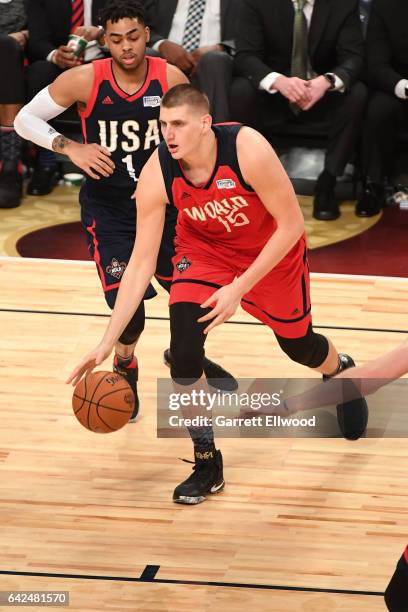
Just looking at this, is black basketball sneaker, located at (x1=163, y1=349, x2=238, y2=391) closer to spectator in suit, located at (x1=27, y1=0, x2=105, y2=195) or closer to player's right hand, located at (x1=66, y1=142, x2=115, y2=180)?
player's right hand, located at (x1=66, y1=142, x2=115, y2=180)

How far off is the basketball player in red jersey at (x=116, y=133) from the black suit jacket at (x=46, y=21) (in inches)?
135

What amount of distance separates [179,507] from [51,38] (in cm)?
509

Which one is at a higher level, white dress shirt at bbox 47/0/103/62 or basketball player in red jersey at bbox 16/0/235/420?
basketball player in red jersey at bbox 16/0/235/420

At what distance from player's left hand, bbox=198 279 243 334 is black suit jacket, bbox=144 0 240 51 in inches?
176

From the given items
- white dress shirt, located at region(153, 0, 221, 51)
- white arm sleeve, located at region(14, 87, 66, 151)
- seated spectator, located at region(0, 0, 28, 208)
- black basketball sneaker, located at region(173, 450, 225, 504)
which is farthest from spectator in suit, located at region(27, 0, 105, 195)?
black basketball sneaker, located at region(173, 450, 225, 504)

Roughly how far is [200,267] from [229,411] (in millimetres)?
1024

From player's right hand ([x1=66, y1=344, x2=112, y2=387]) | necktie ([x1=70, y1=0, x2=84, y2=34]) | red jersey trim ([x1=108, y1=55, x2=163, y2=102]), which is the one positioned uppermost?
red jersey trim ([x1=108, y1=55, x2=163, y2=102])

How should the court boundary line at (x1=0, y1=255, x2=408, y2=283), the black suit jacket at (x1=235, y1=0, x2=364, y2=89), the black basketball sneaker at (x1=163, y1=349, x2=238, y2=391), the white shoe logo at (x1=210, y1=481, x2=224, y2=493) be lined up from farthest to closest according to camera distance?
the black suit jacket at (x1=235, y1=0, x2=364, y2=89) → the court boundary line at (x1=0, y1=255, x2=408, y2=283) → the black basketball sneaker at (x1=163, y1=349, x2=238, y2=391) → the white shoe logo at (x1=210, y1=481, x2=224, y2=493)

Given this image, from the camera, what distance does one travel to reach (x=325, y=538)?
4.07 m

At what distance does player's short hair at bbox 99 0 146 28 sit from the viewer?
4770 millimetres

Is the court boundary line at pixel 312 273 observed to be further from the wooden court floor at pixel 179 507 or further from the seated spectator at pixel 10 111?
the seated spectator at pixel 10 111

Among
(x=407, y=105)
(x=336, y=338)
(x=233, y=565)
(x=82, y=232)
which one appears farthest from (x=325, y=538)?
(x=407, y=105)

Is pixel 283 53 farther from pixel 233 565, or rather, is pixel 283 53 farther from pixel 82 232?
pixel 233 565

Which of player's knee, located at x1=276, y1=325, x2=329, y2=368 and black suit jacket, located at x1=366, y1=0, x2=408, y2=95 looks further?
black suit jacket, located at x1=366, y1=0, x2=408, y2=95
